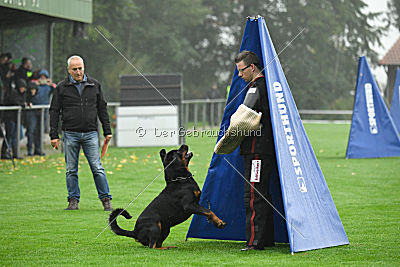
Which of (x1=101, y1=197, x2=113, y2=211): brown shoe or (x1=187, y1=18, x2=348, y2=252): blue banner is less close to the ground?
(x1=187, y1=18, x2=348, y2=252): blue banner

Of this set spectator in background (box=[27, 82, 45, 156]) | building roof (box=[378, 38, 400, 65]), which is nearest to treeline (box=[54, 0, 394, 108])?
building roof (box=[378, 38, 400, 65])

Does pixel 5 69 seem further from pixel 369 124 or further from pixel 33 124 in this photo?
pixel 369 124

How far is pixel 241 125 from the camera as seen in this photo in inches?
217

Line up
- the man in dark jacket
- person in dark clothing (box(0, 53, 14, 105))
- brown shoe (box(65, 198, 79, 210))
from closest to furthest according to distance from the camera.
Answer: the man in dark jacket, brown shoe (box(65, 198, 79, 210)), person in dark clothing (box(0, 53, 14, 105))

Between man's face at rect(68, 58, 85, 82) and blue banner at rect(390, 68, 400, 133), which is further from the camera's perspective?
blue banner at rect(390, 68, 400, 133)

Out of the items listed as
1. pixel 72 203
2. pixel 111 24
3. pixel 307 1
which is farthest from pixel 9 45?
pixel 307 1

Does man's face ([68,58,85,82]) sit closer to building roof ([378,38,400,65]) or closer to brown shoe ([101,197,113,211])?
brown shoe ([101,197,113,211])

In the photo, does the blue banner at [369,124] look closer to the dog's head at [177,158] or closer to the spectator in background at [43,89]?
the spectator in background at [43,89]

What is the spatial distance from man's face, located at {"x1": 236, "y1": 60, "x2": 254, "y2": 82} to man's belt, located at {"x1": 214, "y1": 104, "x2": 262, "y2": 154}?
1.14ft

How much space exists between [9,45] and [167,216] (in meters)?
14.0

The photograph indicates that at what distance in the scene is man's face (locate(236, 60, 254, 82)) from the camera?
5742 millimetres

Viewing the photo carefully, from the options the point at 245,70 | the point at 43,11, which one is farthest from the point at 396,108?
the point at 245,70

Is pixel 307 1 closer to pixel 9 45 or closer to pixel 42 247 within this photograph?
pixel 9 45

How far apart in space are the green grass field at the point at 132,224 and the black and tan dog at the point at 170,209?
0.16 m
